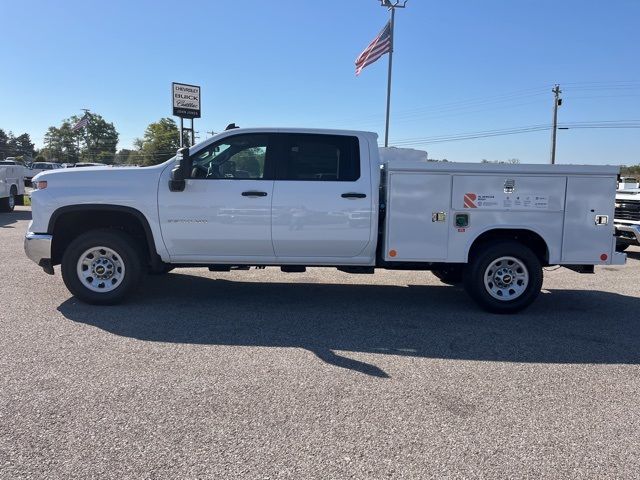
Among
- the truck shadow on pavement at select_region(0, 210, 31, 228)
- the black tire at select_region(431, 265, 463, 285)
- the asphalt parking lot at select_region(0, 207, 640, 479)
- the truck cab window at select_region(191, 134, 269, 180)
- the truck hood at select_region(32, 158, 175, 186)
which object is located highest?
the truck cab window at select_region(191, 134, 269, 180)

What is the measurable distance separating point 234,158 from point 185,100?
14.2 m

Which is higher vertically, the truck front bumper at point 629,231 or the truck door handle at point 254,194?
the truck door handle at point 254,194

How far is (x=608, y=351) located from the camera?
194 inches

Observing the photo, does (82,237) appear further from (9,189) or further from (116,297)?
(9,189)

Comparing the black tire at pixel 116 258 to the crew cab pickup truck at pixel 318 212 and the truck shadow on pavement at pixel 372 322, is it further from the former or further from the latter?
the truck shadow on pavement at pixel 372 322

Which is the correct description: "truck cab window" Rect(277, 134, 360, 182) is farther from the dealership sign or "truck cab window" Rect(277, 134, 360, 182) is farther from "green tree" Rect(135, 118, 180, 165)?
"green tree" Rect(135, 118, 180, 165)

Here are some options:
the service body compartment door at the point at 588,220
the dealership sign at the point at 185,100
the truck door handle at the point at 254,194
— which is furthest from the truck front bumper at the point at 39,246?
the dealership sign at the point at 185,100

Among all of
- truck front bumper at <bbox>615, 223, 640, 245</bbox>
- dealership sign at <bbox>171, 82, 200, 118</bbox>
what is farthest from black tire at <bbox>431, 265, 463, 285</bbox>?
dealership sign at <bbox>171, 82, 200, 118</bbox>

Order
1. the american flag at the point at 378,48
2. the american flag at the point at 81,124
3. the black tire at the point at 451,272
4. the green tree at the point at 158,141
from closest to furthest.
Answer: the black tire at the point at 451,272, the american flag at the point at 378,48, the american flag at the point at 81,124, the green tree at the point at 158,141

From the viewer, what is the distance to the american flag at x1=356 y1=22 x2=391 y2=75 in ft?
71.7

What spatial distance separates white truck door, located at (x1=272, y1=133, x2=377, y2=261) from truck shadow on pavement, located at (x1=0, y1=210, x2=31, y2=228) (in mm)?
11280

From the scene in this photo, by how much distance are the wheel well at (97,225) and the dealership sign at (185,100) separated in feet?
43.9

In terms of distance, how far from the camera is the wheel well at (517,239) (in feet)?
19.9

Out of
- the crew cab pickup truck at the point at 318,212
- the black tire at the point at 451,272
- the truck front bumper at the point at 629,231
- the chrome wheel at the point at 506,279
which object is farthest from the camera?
the truck front bumper at the point at 629,231
